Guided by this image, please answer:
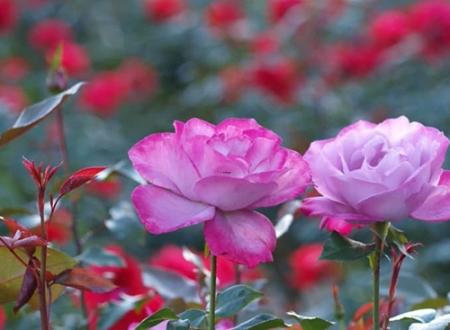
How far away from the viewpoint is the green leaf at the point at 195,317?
792 millimetres

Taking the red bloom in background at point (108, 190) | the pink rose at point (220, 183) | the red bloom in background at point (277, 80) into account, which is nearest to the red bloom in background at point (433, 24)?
the red bloom in background at point (277, 80)

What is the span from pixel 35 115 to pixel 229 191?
0.23m

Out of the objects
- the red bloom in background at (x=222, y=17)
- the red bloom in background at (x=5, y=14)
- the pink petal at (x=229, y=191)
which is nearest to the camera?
the pink petal at (x=229, y=191)

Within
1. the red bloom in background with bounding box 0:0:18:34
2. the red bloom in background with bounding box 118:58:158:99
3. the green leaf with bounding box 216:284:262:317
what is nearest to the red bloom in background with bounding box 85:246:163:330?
the green leaf with bounding box 216:284:262:317

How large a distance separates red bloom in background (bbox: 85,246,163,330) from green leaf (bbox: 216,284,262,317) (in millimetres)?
145

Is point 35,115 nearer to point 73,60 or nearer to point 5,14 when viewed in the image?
point 73,60

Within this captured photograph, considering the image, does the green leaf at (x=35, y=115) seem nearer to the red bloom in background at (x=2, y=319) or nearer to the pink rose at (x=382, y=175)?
the pink rose at (x=382, y=175)

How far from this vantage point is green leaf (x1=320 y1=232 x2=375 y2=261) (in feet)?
2.57

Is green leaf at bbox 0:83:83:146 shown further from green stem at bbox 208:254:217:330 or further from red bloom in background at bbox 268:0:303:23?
red bloom in background at bbox 268:0:303:23

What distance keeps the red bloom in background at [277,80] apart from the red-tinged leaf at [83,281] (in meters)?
2.11

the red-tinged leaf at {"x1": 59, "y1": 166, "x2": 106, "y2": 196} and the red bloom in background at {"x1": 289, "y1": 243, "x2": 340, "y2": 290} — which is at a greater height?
the red-tinged leaf at {"x1": 59, "y1": 166, "x2": 106, "y2": 196}

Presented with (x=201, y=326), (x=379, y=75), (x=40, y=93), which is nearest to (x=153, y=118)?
(x=40, y=93)

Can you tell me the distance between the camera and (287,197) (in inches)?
29.2

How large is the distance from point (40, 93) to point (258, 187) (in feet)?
9.82
